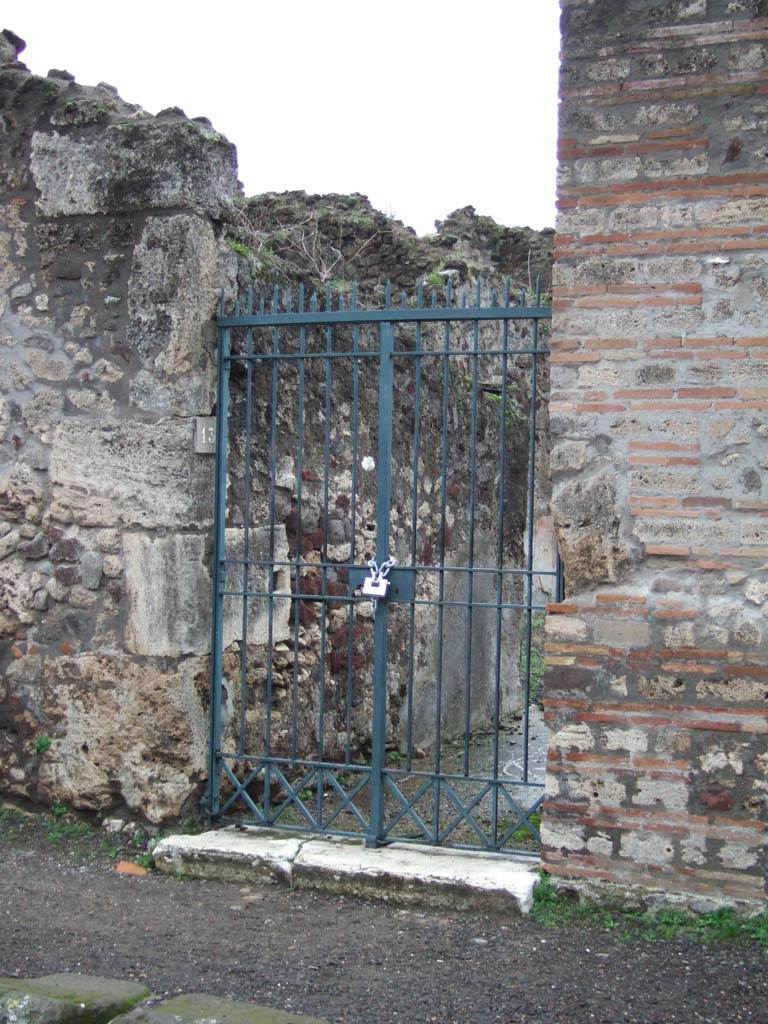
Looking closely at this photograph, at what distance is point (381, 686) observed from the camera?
4801 mm

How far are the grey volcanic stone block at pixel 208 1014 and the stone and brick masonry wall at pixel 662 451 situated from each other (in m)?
1.41

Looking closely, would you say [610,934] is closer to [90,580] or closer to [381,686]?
[381,686]

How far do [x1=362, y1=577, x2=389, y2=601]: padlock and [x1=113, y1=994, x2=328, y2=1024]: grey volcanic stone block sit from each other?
1.81 metres

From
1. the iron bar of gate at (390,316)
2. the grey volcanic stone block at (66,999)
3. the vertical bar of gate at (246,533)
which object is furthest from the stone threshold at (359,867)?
the iron bar of gate at (390,316)

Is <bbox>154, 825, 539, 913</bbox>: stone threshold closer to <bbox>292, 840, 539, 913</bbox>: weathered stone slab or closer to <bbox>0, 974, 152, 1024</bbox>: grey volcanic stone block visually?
<bbox>292, 840, 539, 913</bbox>: weathered stone slab

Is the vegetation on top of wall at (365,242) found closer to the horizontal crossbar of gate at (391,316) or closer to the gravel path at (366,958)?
the horizontal crossbar of gate at (391,316)

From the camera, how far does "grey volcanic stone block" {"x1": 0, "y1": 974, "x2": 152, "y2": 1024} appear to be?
325 cm

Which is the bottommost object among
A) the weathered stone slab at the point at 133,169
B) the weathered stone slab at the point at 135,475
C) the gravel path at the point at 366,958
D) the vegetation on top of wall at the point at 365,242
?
the gravel path at the point at 366,958

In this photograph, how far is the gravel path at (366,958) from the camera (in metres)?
3.50

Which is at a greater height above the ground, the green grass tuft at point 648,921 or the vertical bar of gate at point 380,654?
the vertical bar of gate at point 380,654

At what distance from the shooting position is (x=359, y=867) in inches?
177

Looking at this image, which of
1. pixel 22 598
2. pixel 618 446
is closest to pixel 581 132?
pixel 618 446

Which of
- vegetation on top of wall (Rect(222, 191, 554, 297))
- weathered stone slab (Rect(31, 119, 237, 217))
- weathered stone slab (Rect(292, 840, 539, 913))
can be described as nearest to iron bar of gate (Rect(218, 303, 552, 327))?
weathered stone slab (Rect(31, 119, 237, 217))

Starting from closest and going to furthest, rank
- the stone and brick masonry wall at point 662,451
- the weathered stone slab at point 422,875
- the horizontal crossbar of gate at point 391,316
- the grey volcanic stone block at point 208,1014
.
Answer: the grey volcanic stone block at point 208,1014
the stone and brick masonry wall at point 662,451
the weathered stone slab at point 422,875
the horizontal crossbar of gate at point 391,316
